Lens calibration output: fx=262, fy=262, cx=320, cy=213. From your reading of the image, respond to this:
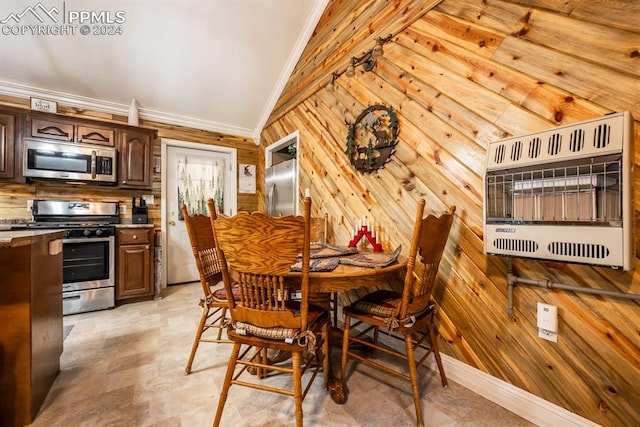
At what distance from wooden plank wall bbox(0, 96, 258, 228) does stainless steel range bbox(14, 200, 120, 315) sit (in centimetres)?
18

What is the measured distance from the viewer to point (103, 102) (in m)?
3.43

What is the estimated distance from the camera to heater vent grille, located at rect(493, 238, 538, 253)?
1.24m

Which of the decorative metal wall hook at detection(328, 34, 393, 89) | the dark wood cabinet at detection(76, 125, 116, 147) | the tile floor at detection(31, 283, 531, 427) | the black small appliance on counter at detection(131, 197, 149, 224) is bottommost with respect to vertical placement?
the tile floor at detection(31, 283, 531, 427)

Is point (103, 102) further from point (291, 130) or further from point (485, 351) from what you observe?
point (485, 351)

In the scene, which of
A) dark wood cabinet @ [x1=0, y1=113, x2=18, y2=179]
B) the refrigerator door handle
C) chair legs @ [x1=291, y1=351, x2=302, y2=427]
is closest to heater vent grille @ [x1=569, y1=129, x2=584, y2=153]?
chair legs @ [x1=291, y1=351, x2=302, y2=427]

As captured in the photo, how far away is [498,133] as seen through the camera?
59.2 inches

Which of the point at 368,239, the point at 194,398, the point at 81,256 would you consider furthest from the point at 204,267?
the point at 81,256

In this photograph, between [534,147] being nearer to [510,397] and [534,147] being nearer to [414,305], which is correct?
[414,305]

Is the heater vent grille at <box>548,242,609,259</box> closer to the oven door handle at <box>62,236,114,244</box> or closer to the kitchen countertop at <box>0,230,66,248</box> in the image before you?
the kitchen countertop at <box>0,230,66,248</box>

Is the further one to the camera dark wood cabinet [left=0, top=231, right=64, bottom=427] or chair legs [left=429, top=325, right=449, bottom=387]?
chair legs [left=429, top=325, right=449, bottom=387]

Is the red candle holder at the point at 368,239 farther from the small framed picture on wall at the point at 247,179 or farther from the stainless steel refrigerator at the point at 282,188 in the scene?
the small framed picture on wall at the point at 247,179

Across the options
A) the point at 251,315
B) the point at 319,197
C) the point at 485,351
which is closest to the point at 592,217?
the point at 485,351

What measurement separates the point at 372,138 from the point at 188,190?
10.0 feet

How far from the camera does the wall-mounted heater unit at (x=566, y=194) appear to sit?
101 cm
